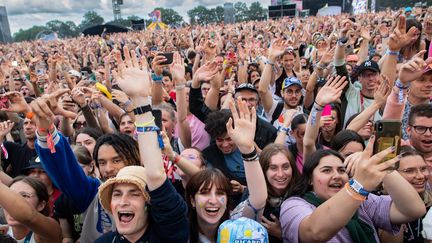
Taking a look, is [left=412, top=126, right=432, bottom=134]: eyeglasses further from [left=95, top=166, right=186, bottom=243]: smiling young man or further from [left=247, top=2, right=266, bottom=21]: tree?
[left=247, top=2, right=266, bottom=21]: tree

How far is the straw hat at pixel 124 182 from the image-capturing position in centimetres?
204

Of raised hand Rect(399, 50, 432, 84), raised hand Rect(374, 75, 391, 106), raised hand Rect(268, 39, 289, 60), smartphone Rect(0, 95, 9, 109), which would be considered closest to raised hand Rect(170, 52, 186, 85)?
raised hand Rect(268, 39, 289, 60)

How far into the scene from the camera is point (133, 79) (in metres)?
2.15

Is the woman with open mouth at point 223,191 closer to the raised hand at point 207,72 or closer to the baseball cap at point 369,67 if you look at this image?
the raised hand at point 207,72

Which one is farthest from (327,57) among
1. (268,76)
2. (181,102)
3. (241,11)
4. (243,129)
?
(241,11)

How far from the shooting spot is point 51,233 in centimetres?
251

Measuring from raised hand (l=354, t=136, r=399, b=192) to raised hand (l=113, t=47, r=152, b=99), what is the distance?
1263mm

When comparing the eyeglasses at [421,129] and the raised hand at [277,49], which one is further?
the raised hand at [277,49]

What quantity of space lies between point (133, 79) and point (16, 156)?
2801 millimetres

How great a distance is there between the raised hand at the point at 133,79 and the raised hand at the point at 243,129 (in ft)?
1.99

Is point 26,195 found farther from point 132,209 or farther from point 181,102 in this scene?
point 181,102

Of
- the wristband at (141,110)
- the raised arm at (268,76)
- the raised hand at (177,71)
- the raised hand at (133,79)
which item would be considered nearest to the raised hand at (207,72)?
the raised hand at (177,71)

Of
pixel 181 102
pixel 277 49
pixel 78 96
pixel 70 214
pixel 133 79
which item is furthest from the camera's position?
pixel 277 49

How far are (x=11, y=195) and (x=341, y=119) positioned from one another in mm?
3369
